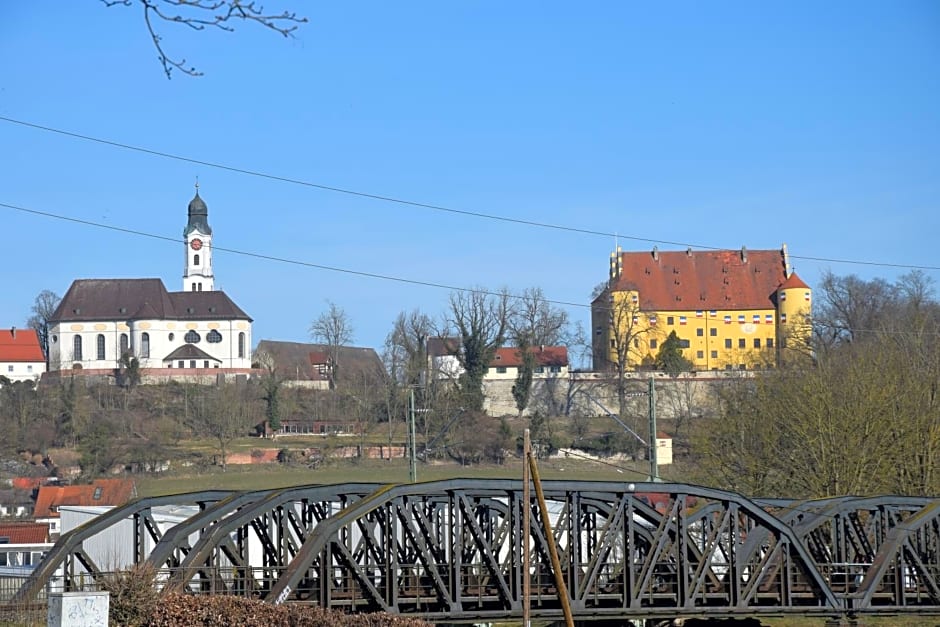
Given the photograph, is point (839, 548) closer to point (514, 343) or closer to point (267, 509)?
point (267, 509)

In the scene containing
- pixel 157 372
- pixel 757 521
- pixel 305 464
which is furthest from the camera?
pixel 157 372

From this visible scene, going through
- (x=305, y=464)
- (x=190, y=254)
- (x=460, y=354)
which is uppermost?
(x=190, y=254)

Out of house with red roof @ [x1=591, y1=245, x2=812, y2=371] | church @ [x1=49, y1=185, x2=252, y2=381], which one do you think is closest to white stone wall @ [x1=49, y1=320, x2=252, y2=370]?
church @ [x1=49, y1=185, x2=252, y2=381]

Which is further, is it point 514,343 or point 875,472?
point 514,343

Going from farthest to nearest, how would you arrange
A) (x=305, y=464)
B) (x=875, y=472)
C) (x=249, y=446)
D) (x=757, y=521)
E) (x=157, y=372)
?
(x=157, y=372)
(x=249, y=446)
(x=305, y=464)
(x=875, y=472)
(x=757, y=521)

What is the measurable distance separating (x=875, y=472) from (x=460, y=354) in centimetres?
7292

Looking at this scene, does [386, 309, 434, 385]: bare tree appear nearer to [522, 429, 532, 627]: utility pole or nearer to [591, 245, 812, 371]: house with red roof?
[591, 245, 812, 371]: house with red roof

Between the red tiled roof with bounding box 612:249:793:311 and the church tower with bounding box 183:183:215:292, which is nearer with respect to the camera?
Answer: the red tiled roof with bounding box 612:249:793:311

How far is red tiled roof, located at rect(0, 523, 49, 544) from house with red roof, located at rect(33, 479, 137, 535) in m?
8.30

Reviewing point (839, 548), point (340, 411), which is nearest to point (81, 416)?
point (340, 411)

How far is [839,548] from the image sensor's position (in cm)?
3077

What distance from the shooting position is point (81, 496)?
7031 cm

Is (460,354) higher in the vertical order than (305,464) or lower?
higher

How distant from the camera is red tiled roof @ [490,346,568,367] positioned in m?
123
